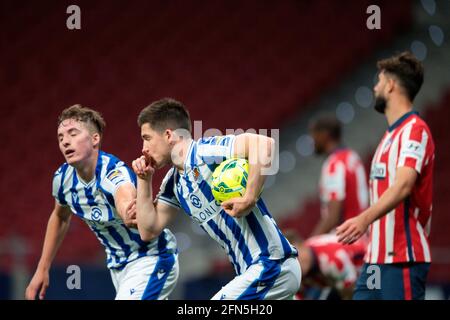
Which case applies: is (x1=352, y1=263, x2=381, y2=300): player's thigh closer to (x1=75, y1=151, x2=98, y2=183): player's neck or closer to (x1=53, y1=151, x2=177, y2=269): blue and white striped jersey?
(x1=53, y1=151, x2=177, y2=269): blue and white striped jersey

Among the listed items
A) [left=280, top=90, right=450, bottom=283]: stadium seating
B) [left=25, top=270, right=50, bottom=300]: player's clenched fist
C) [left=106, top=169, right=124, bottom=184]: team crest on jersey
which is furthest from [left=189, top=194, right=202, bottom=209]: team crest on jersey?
[left=280, top=90, right=450, bottom=283]: stadium seating

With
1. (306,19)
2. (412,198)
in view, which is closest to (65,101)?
(306,19)

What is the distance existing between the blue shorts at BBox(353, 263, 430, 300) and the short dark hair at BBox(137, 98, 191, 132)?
1.43 metres

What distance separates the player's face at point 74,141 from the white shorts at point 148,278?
0.72 meters

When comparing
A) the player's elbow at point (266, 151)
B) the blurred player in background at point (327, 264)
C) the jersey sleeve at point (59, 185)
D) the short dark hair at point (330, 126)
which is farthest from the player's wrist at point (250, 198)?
the short dark hair at point (330, 126)

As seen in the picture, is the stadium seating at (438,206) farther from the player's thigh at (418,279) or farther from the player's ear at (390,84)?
the player's ear at (390,84)

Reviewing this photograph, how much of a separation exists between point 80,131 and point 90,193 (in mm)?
375

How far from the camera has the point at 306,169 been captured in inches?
452

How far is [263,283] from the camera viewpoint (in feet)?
13.3

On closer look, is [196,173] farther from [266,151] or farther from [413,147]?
[413,147]

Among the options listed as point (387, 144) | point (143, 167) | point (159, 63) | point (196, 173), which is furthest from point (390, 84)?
point (159, 63)

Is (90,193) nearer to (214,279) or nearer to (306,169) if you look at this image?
(214,279)

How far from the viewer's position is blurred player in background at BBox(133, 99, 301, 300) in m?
4.06

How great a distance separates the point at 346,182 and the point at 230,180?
3.31 m
